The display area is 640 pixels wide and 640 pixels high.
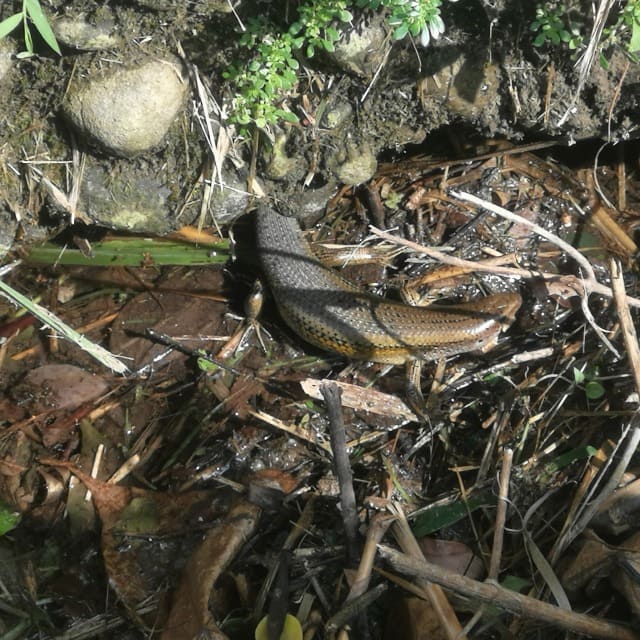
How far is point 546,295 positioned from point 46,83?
308cm

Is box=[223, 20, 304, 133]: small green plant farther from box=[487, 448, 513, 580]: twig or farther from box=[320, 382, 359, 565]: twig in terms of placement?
box=[487, 448, 513, 580]: twig

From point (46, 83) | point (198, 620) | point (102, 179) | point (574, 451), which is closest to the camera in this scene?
point (198, 620)

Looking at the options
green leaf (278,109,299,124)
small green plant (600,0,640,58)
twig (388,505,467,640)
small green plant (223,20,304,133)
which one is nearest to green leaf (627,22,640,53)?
small green plant (600,0,640,58)

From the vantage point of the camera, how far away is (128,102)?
141 inches

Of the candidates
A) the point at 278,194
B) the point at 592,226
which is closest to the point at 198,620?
the point at 278,194

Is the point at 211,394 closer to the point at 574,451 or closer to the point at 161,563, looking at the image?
the point at 161,563

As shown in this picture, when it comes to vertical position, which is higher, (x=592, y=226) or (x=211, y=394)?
(x=592, y=226)

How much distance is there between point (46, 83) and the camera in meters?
3.63

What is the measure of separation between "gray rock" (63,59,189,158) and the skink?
1.07 metres

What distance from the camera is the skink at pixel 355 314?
446 cm

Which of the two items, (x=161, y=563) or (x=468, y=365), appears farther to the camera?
(x=468, y=365)

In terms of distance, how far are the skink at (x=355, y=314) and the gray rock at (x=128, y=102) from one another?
1.07 metres

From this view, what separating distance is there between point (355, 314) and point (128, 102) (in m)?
1.90

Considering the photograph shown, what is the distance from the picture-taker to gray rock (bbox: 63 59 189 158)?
3.55 m
